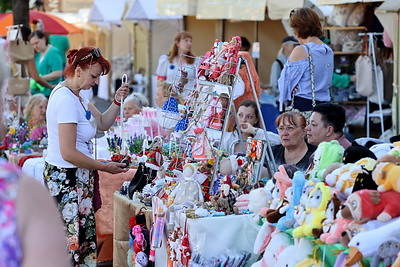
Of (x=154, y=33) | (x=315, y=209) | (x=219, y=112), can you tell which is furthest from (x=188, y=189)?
(x=154, y=33)

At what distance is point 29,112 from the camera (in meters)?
7.59

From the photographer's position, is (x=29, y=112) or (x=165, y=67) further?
(x=165, y=67)

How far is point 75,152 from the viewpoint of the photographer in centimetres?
434

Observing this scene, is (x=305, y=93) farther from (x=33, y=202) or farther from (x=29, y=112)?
(x=33, y=202)

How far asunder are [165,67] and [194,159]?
158 inches

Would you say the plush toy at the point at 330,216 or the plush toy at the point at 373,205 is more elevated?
the plush toy at the point at 373,205

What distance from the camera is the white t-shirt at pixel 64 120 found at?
433cm

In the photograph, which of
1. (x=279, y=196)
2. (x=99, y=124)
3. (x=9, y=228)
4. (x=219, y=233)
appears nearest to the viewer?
(x=9, y=228)

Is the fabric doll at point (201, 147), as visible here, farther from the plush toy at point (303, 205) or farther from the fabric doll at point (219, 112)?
the plush toy at point (303, 205)

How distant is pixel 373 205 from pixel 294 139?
1900mm

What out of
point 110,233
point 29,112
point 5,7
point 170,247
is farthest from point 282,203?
point 5,7

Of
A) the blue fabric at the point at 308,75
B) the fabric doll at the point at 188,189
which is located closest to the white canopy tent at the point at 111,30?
the blue fabric at the point at 308,75

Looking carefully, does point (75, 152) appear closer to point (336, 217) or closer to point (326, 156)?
point (326, 156)

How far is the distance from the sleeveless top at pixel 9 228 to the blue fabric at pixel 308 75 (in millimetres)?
3914
